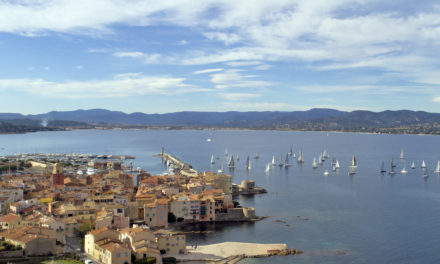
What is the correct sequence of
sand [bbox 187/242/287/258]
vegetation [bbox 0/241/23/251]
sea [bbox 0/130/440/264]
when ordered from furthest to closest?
sea [bbox 0/130/440/264] < sand [bbox 187/242/287/258] < vegetation [bbox 0/241/23/251]

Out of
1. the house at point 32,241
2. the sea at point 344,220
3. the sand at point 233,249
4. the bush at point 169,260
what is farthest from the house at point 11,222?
the sea at point 344,220

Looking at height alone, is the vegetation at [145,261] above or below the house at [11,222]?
below

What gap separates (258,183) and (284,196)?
10.3m

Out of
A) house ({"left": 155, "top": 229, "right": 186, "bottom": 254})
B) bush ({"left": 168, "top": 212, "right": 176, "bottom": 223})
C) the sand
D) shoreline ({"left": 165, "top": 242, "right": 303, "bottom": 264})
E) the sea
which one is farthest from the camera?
bush ({"left": 168, "top": 212, "right": 176, "bottom": 223})

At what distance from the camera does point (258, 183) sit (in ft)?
180

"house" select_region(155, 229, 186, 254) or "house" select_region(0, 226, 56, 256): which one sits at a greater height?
"house" select_region(0, 226, 56, 256)

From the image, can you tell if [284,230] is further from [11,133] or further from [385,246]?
[11,133]

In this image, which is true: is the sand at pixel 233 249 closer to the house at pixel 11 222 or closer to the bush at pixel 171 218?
the bush at pixel 171 218

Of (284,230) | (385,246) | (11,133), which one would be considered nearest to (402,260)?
(385,246)

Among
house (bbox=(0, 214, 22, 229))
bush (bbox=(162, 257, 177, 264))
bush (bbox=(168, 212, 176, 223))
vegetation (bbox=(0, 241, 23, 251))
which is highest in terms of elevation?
house (bbox=(0, 214, 22, 229))

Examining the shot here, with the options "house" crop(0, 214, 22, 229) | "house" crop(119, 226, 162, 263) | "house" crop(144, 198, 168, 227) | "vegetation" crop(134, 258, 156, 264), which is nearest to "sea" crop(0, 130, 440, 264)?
"house" crop(144, 198, 168, 227)

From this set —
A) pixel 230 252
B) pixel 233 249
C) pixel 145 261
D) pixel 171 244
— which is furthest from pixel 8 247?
pixel 233 249

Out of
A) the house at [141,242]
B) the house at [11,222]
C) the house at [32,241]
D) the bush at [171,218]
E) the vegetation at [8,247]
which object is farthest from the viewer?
the bush at [171,218]

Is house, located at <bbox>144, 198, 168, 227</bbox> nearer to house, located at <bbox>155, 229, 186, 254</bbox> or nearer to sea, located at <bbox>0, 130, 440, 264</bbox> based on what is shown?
sea, located at <bbox>0, 130, 440, 264</bbox>
